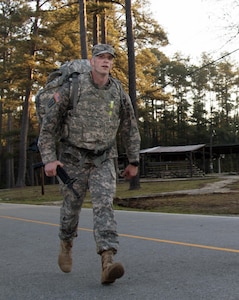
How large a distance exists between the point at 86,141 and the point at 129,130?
52cm

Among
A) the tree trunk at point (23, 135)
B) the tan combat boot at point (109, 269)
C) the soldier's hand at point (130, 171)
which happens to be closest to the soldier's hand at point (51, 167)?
the soldier's hand at point (130, 171)

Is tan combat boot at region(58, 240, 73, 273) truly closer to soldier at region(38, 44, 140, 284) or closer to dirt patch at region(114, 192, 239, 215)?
soldier at region(38, 44, 140, 284)

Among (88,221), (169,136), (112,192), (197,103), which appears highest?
(197,103)

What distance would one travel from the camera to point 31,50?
33719 mm

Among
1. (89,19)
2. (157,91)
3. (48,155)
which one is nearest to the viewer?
(48,155)

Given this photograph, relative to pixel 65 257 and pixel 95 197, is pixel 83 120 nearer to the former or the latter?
pixel 95 197

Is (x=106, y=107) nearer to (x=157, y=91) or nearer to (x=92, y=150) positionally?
(x=92, y=150)

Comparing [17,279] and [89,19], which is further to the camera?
[89,19]

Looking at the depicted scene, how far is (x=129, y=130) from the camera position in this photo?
4.66 meters

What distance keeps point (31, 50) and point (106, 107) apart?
30752 mm

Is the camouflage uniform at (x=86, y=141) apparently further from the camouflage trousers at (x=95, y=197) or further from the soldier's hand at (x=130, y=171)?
the soldier's hand at (x=130, y=171)

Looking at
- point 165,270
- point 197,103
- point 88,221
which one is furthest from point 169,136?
point 165,270

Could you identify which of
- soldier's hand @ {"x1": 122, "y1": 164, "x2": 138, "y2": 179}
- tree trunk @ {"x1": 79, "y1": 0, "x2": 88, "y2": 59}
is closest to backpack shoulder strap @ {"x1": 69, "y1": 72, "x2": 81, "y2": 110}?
soldier's hand @ {"x1": 122, "y1": 164, "x2": 138, "y2": 179}

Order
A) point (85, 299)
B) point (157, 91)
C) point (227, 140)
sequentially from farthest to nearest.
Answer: point (227, 140) < point (157, 91) < point (85, 299)
